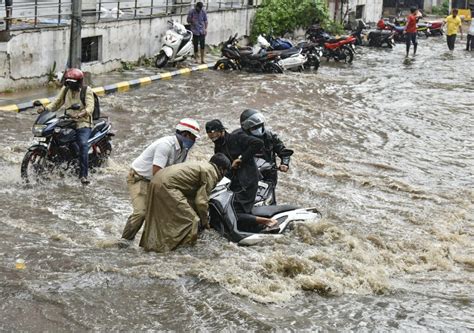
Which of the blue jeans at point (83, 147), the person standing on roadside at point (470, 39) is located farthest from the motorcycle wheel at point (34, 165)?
the person standing on roadside at point (470, 39)

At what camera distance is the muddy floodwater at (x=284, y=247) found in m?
7.01

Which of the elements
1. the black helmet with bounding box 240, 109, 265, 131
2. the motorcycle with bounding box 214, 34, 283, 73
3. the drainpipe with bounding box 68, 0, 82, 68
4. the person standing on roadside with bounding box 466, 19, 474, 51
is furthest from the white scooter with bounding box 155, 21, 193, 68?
the person standing on roadside with bounding box 466, 19, 474, 51

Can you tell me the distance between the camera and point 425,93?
67.9 feet

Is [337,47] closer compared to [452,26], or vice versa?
[337,47]

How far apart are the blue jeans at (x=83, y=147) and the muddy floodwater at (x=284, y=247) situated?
23 cm

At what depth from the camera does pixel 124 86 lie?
17.8 meters

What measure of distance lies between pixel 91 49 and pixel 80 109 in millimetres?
9116

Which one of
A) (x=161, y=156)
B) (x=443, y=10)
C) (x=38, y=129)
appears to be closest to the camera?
(x=161, y=156)

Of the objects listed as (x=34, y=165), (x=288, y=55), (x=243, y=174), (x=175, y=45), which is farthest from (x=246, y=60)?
(x=243, y=174)

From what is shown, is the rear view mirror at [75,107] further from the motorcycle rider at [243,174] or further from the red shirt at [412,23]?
the red shirt at [412,23]

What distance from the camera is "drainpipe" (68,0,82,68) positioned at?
1617 cm

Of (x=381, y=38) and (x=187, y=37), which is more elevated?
(x=381, y=38)

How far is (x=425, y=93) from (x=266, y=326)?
15.0m

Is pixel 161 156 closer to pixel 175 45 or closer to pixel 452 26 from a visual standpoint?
pixel 175 45
